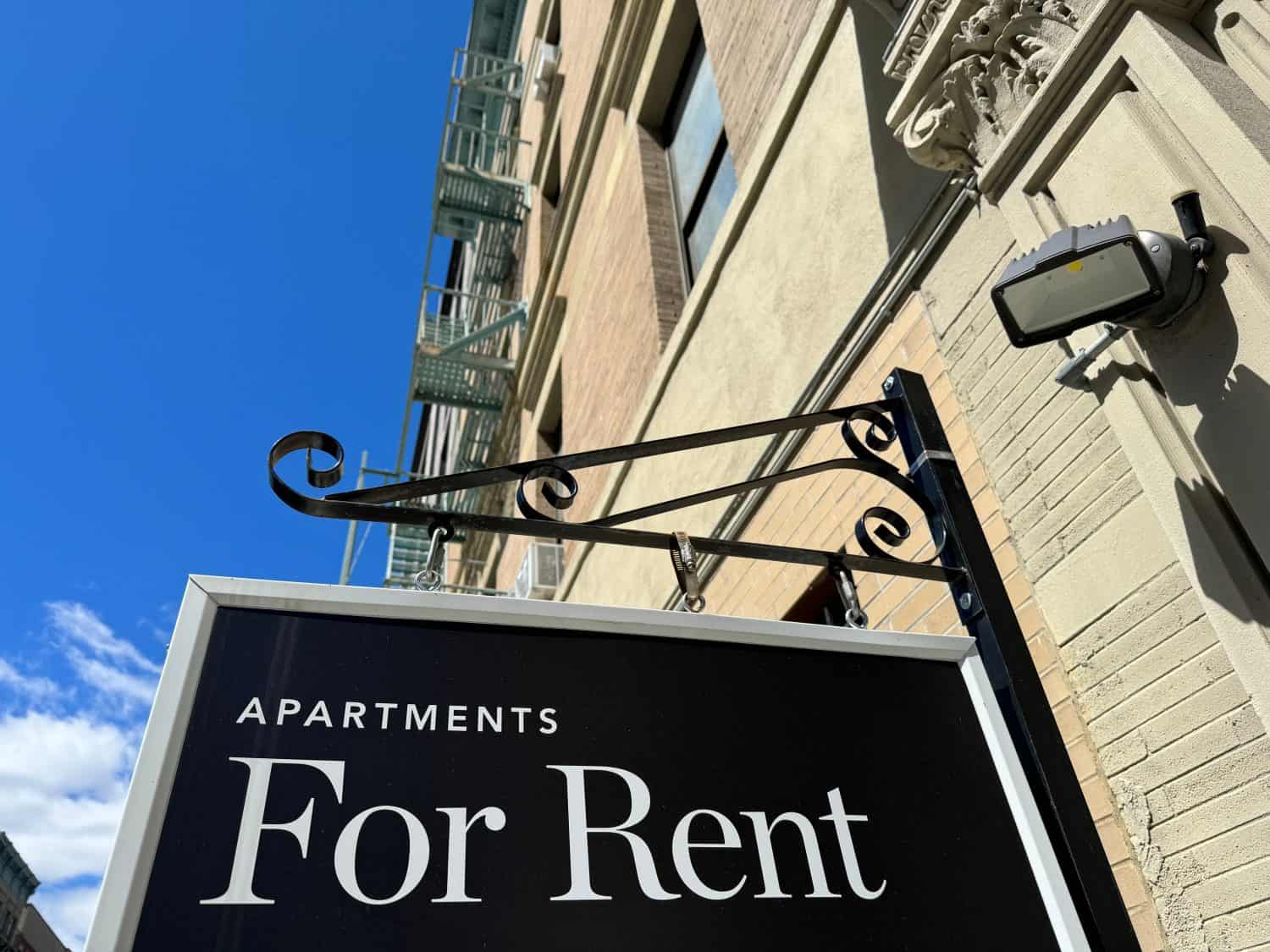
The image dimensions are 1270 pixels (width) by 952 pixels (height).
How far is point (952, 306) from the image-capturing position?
316 cm

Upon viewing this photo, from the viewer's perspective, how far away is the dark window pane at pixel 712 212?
6.36 metres

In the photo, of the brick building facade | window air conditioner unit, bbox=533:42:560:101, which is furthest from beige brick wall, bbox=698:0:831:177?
window air conditioner unit, bbox=533:42:560:101

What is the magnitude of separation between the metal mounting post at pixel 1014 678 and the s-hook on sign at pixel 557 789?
0.32ft

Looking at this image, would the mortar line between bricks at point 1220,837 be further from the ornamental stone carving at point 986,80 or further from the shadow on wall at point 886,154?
the shadow on wall at point 886,154

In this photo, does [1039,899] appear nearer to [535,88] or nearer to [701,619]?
[701,619]

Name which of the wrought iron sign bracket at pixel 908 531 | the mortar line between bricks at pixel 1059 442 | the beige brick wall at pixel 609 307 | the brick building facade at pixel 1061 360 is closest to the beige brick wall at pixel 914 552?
the brick building facade at pixel 1061 360

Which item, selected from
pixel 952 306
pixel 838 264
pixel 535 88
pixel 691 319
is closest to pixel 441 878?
pixel 952 306

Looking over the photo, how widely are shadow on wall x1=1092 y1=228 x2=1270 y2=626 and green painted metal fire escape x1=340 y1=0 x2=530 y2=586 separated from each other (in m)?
11.3

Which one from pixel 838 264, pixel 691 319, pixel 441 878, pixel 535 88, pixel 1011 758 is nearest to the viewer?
pixel 441 878

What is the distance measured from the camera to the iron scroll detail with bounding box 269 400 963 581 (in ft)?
6.25

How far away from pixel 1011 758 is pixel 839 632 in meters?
0.40

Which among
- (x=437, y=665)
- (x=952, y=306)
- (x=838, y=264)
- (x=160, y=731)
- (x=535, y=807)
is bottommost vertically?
(x=535, y=807)

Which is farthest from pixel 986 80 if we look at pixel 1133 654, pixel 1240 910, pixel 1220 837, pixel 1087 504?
pixel 1240 910

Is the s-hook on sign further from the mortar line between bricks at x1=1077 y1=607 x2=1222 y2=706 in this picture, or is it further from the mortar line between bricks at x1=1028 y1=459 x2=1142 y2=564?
the mortar line between bricks at x1=1028 y1=459 x2=1142 y2=564
